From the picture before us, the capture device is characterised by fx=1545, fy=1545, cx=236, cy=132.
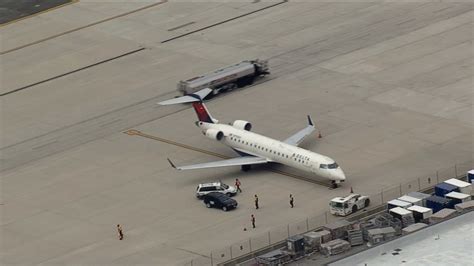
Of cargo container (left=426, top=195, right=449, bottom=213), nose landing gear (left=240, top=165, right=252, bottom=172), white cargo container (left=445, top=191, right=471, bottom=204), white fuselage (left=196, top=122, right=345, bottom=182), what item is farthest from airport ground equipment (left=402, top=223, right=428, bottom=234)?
nose landing gear (left=240, top=165, right=252, bottom=172)

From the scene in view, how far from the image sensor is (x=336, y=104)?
170 m

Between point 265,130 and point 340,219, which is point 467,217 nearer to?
point 340,219

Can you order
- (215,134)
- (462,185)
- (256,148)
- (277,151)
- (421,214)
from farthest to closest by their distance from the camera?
(215,134) < (256,148) < (277,151) < (462,185) < (421,214)

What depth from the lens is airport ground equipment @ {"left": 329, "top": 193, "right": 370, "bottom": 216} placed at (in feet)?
458

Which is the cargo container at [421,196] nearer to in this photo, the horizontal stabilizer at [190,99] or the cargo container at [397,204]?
the cargo container at [397,204]

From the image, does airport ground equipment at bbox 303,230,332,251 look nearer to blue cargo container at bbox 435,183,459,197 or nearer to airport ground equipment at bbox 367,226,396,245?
airport ground equipment at bbox 367,226,396,245

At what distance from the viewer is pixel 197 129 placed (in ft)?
551

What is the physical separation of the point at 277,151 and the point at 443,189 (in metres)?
20.8

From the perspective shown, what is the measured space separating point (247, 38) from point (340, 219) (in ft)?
203

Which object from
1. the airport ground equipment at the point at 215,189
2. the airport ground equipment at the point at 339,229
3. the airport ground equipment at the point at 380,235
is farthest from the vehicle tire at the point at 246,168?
the airport ground equipment at the point at 380,235

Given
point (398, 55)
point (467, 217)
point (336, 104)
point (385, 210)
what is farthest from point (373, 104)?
point (467, 217)

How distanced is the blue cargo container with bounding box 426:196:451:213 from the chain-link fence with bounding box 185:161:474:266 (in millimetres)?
8644

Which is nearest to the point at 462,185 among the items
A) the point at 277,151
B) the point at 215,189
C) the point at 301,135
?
the point at 277,151

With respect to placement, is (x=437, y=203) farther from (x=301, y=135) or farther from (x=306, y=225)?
(x=301, y=135)
